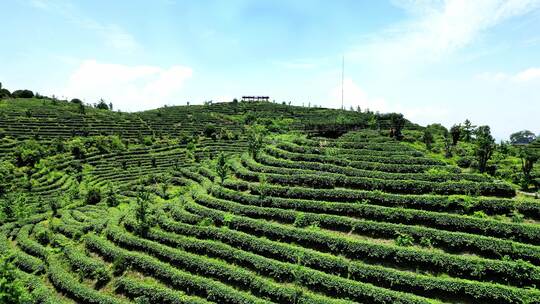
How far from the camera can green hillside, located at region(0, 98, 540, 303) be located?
20.3 meters

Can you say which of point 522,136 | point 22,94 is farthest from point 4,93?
point 522,136

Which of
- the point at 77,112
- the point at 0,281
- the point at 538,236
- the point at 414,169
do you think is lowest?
the point at 0,281

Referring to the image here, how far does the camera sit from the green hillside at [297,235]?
2027 centimetres

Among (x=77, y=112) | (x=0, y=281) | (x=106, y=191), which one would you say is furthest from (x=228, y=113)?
(x=0, y=281)

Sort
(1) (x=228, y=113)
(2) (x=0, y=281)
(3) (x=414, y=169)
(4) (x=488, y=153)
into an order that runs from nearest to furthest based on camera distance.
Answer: (2) (x=0, y=281) → (3) (x=414, y=169) → (4) (x=488, y=153) → (1) (x=228, y=113)

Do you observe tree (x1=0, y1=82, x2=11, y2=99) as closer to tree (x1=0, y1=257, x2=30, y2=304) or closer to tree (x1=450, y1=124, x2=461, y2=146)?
tree (x1=0, y1=257, x2=30, y2=304)

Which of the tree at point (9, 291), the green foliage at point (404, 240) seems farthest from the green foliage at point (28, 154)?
the green foliage at point (404, 240)

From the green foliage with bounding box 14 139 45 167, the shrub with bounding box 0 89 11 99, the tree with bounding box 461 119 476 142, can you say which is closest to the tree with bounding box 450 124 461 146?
the tree with bounding box 461 119 476 142

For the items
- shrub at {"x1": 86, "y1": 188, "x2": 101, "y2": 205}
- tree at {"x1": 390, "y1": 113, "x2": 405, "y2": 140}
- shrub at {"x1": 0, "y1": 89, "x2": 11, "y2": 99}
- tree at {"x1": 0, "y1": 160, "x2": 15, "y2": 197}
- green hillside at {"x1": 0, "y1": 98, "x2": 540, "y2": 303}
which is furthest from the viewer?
shrub at {"x1": 0, "y1": 89, "x2": 11, "y2": 99}

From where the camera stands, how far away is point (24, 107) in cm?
8469

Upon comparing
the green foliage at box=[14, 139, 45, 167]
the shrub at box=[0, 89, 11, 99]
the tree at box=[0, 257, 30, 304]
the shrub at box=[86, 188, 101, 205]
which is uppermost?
the shrub at box=[0, 89, 11, 99]

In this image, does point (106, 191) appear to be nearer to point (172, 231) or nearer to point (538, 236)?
point (172, 231)

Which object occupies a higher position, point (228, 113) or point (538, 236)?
point (228, 113)

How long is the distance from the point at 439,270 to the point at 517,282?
382 centimetres
